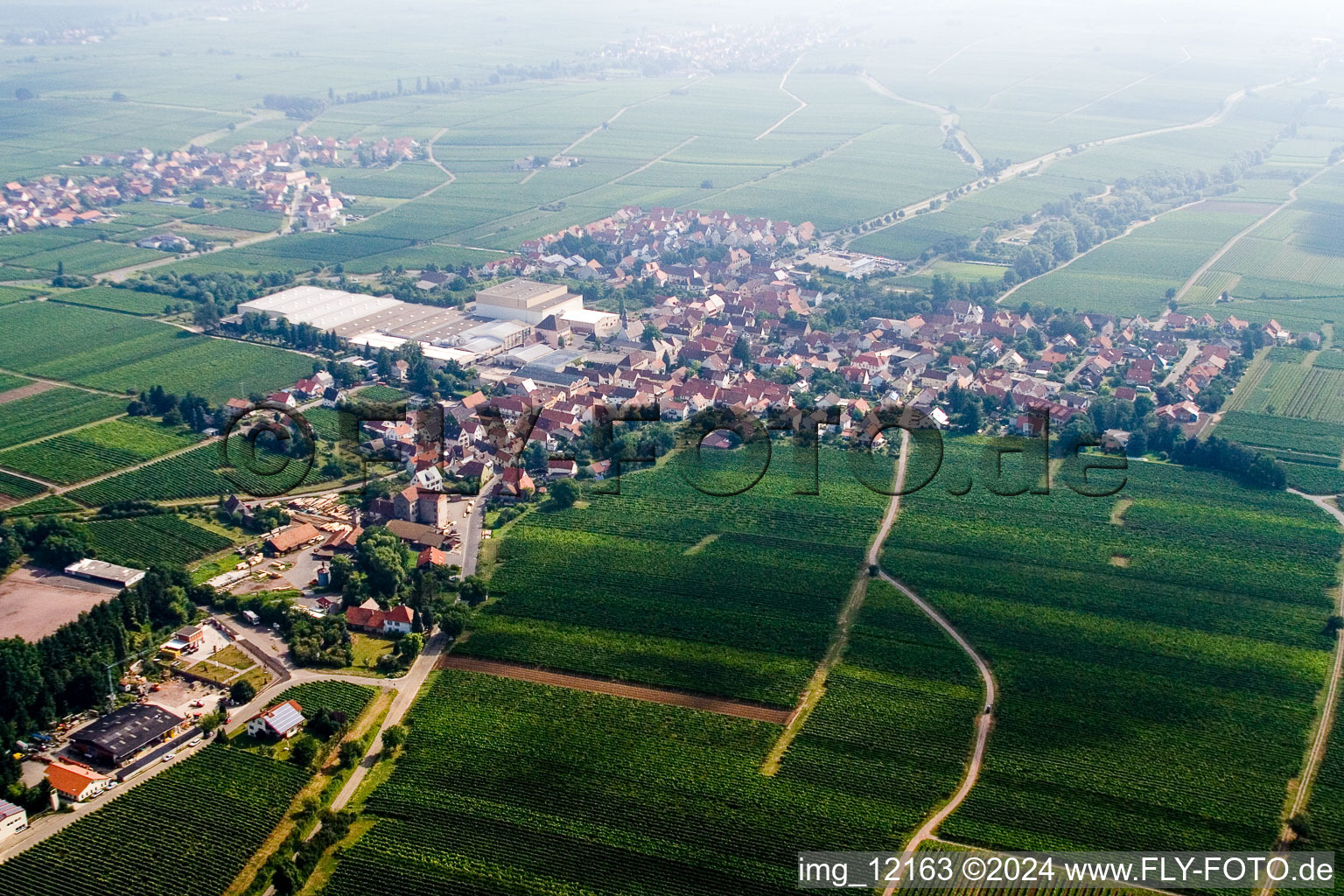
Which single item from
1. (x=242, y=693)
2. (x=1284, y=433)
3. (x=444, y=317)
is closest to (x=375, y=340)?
(x=444, y=317)

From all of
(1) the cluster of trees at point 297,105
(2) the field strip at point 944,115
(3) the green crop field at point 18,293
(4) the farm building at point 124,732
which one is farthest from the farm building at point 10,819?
(1) the cluster of trees at point 297,105

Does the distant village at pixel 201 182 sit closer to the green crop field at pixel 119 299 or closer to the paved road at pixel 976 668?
the green crop field at pixel 119 299

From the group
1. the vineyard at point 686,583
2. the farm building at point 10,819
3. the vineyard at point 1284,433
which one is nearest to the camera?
A: the farm building at point 10,819

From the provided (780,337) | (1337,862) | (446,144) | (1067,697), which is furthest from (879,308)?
(446,144)

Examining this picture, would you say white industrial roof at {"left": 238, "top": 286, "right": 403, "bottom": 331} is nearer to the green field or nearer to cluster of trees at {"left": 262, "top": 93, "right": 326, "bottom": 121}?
the green field

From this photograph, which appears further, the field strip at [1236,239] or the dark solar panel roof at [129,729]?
the field strip at [1236,239]
